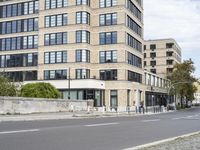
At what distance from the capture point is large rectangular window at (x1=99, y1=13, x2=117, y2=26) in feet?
247

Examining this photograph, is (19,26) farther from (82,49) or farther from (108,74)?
(108,74)

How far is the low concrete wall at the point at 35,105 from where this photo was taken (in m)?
36.6

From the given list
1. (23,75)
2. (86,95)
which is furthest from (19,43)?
(86,95)

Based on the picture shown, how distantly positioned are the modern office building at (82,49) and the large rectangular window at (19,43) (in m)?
0.19

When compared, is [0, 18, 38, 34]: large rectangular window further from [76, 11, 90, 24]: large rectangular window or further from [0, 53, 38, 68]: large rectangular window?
[76, 11, 90, 24]: large rectangular window

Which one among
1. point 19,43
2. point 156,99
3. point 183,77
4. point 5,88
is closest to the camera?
point 5,88

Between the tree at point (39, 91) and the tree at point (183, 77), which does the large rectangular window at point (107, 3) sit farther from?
the tree at point (183, 77)

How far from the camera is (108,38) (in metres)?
75.8

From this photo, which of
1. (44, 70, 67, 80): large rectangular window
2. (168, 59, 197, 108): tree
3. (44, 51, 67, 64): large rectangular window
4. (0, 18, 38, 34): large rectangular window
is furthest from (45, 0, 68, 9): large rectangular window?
(168, 59, 197, 108): tree

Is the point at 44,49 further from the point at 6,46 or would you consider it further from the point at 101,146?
the point at 101,146

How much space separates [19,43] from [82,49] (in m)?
15.1

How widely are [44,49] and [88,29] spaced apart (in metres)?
8.97

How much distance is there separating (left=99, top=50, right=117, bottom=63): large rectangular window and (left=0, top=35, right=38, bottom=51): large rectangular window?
13178mm

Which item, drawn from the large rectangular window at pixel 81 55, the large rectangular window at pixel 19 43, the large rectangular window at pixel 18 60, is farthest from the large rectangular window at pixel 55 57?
the large rectangular window at pixel 19 43
